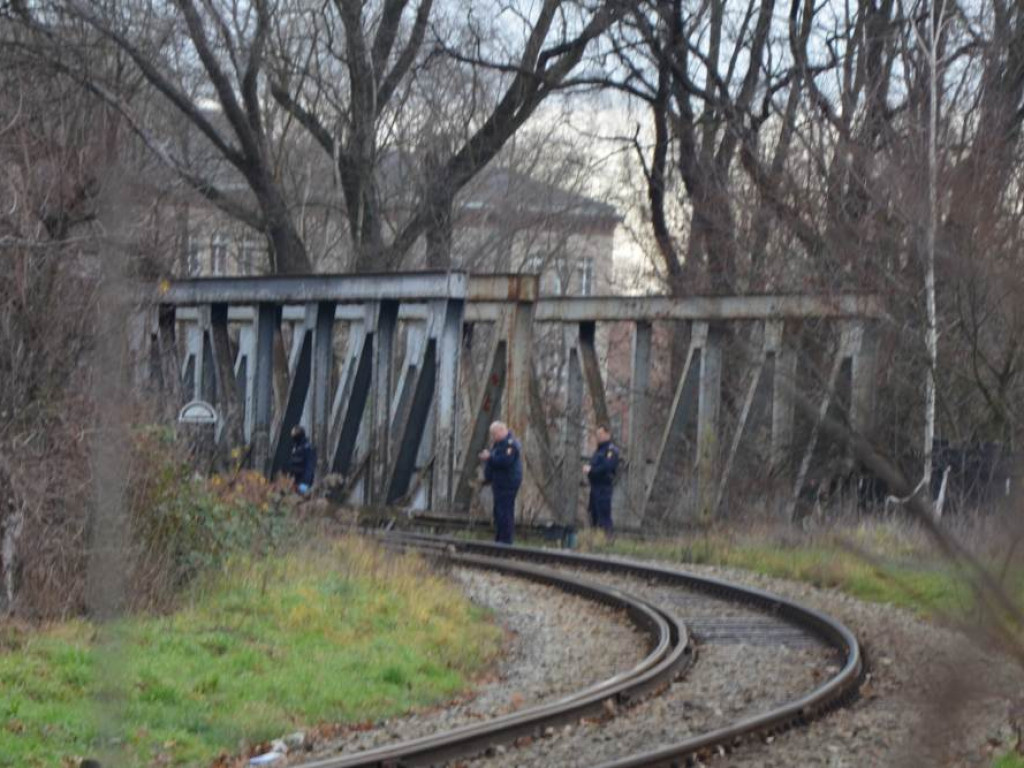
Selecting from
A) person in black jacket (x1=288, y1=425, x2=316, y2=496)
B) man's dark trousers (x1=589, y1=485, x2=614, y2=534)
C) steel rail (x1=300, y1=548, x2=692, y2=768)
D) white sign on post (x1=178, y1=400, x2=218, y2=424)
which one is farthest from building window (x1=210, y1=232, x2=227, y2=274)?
steel rail (x1=300, y1=548, x2=692, y2=768)

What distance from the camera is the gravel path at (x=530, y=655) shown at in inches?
388

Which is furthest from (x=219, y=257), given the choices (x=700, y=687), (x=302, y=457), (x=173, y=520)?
(x=700, y=687)

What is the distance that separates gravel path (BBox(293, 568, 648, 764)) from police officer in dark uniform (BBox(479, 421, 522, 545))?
3163mm

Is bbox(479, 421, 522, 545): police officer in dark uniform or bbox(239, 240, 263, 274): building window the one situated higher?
bbox(239, 240, 263, 274): building window

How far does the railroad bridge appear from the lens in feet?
78.7

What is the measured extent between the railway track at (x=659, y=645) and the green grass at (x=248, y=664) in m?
1.10

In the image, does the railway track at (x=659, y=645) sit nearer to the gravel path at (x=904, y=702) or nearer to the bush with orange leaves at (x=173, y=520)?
the gravel path at (x=904, y=702)

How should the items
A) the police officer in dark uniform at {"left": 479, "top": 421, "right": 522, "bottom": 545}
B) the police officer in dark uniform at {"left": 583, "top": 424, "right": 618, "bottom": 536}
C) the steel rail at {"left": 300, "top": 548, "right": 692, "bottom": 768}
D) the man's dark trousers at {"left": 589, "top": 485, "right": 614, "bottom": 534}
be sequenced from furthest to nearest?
the man's dark trousers at {"left": 589, "top": 485, "right": 614, "bottom": 534}, the police officer in dark uniform at {"left": 583, "top": 424, "right": 618, "bottom": 536}, the police officer in dark uniform at {"left": 479, "top": 421, "right": 522, "bottom": 545}, the steel rail at {"left": 300, "top": 548, "right": 692, "bottom": 768}

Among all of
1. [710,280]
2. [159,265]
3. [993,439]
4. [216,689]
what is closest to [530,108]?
[710,280]

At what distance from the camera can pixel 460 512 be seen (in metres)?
24.7

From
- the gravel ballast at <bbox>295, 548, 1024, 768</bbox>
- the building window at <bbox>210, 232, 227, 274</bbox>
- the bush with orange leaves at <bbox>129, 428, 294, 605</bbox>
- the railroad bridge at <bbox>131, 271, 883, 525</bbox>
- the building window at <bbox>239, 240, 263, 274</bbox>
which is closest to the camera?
the gravel ballast at <bbox>295, 548, 1024, 768</bbox>

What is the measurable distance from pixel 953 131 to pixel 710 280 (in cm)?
690

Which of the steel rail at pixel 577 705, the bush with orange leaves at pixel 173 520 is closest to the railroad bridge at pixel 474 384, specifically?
the bush with orange leaves at pixel 173 520

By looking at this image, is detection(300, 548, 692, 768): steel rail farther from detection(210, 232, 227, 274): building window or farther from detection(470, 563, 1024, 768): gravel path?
detection(210, 232, 227, 274): building window
